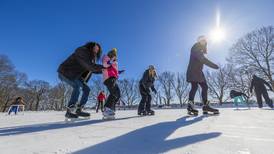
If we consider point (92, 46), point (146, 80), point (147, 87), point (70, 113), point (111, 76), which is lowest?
point (70, 113)

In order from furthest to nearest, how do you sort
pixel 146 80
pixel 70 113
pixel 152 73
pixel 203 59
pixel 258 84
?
pixel 258 84 → pixel 152 73 → pixel 146 80 → pixel 203 59 → pixel 70 113

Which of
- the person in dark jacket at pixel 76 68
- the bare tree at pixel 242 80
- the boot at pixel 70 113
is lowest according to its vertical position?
the boot at pixel 70 113

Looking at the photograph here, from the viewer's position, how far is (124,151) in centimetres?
131

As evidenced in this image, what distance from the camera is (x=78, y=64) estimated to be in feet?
12.7

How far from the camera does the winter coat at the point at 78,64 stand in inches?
141

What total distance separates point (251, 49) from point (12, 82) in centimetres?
3748

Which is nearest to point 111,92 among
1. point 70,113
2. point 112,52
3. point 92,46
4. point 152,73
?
point 112,52

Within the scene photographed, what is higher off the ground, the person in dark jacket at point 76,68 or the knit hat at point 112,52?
the knit hat at point 112,52

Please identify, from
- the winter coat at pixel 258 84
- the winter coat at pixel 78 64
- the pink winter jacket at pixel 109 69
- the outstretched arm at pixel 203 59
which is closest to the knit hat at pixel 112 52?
the pink winter jacket at pixel 109 69

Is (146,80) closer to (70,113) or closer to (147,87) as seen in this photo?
(147,87)

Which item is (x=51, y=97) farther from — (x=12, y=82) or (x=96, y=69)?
(x=96, y=69)

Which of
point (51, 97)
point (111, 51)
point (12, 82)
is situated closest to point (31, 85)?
point (51, 97)

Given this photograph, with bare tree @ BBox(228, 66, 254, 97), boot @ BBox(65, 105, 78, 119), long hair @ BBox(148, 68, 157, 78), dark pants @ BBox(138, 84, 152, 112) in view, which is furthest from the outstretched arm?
bare tree @ BBox(228, 66, 254, 97)

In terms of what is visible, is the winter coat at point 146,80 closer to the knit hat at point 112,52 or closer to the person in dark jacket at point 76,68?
the knit hat at point 112,52
